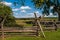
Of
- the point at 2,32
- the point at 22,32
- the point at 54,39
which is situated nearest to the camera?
the point at 54,39

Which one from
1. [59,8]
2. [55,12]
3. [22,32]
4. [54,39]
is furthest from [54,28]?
[55,12]

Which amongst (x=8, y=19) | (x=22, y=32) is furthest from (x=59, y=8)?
(x=22, y=32)

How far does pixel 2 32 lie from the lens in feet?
66.2

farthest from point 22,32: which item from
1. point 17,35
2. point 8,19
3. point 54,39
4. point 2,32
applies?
point 8,19

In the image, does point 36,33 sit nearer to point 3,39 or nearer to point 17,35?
point 17,35

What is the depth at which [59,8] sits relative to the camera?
49.2 meters

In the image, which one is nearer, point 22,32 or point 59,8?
point 22,32

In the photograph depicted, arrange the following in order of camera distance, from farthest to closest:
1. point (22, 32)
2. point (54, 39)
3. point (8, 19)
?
point (8, 19) < point (22, 32) < point (54, 39)

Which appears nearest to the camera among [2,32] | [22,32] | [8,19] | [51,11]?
[2,32]

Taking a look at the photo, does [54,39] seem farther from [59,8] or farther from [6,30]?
[59,8]

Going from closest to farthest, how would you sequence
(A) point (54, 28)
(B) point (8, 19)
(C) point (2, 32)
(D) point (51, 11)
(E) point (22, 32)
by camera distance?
(C) point (2, 32)
(E) point (22, 32)
(A) point (54, 28)
(B) point (8, 19)
(D) point (51, 11)

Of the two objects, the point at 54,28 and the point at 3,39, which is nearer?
the point at 3,39

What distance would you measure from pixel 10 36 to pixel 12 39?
2.17 m

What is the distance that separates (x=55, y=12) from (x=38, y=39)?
34.8 meters
